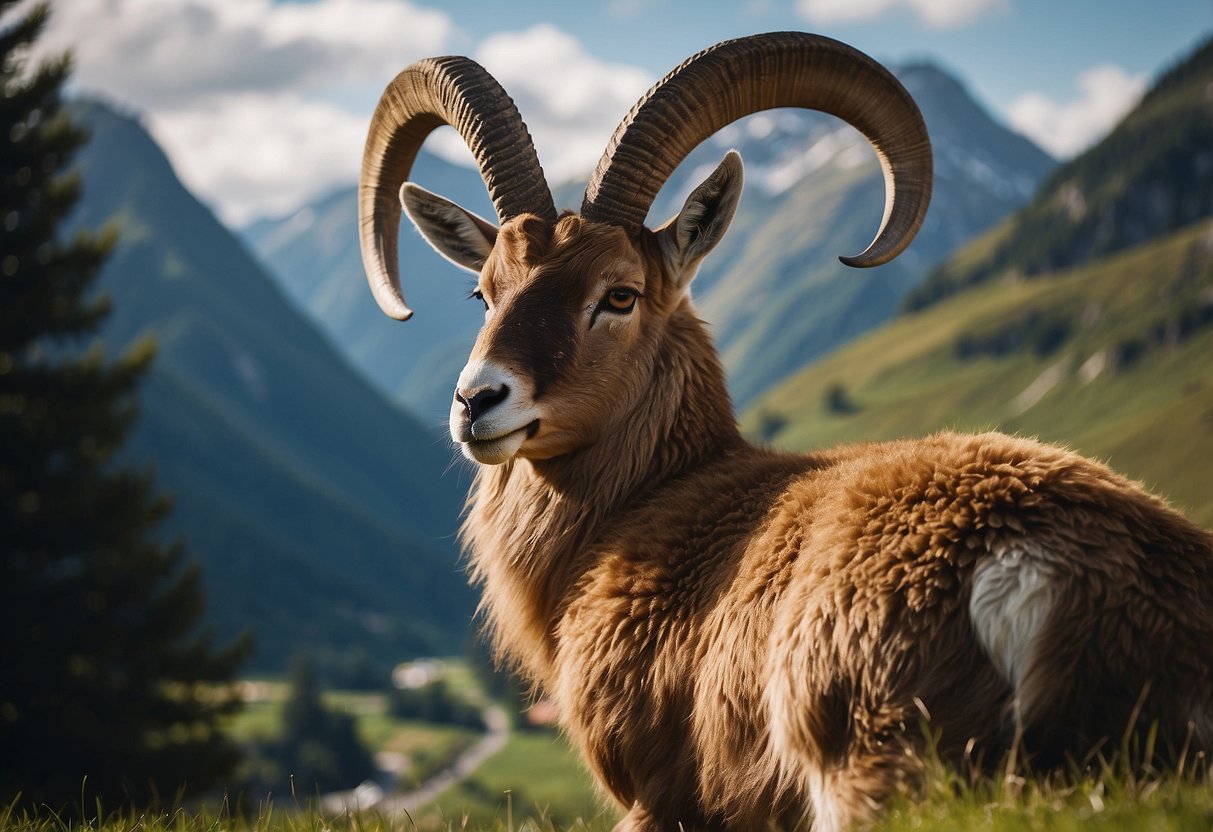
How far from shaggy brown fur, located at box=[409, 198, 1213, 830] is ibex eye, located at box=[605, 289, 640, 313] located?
7 cm

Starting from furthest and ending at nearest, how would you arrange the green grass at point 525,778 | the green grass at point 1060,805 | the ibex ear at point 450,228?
the green grass at point 525,778
the ibex ear at point 450,228
the green grass at point 1060,805

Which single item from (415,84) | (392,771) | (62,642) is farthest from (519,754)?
(415,84)

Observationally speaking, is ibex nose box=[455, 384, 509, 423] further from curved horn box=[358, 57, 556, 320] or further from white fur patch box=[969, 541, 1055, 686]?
white fur patch box=[969, 541, 1055, 686]

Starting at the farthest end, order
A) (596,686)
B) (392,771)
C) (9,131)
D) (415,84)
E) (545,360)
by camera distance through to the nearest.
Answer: (392,771) < (9,131) < (415,84) < (545,360) < (596,686)

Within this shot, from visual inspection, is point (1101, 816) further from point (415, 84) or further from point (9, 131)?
point (9, 131)

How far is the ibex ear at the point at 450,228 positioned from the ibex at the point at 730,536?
3cm

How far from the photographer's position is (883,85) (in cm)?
1038

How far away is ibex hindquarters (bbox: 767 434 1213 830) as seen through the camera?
5527 mm

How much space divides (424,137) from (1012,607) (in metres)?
8.87

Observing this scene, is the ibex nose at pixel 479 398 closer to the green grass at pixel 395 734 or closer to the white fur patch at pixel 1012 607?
the white fur patch at pixel 1012 607

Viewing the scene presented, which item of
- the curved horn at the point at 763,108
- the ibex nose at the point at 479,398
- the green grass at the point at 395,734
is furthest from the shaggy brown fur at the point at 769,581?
the green grass at the point at 395,734

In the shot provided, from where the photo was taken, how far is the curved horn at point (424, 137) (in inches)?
400

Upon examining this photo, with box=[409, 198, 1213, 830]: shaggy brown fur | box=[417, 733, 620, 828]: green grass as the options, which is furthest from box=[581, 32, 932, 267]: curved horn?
box=[417, 733, 620, 828]: green grass

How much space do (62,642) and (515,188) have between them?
84.2 feet
